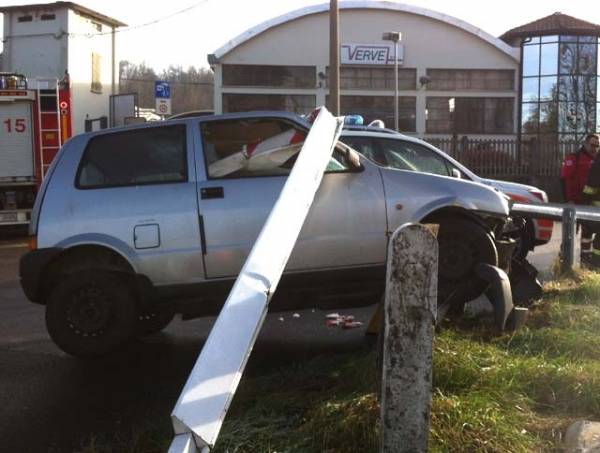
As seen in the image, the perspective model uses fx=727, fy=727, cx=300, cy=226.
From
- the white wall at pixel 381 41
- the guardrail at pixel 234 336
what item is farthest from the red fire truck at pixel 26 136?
the white wall at pixel 381 41

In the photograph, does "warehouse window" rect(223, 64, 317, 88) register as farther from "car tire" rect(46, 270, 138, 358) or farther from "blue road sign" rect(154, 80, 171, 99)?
"car tire" rect(46, 270, 138, 358)

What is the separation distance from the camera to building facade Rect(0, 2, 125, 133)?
25609 mm

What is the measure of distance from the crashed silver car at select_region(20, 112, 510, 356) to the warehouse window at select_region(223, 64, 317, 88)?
26.7 meters

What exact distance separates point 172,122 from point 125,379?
2.14 m

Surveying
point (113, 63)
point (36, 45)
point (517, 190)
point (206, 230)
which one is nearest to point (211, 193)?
point (206, 230)

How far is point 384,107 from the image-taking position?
32.7 meters

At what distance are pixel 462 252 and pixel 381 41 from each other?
92.1 feet

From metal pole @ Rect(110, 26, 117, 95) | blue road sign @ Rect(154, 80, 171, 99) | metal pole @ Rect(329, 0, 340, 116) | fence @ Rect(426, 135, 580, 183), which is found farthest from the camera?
metal pole @ Rect(110, 26, 117, 95)

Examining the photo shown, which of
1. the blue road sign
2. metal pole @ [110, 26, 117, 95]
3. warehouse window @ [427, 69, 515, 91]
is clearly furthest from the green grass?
warehouse window @ [427, 69, 515, 91]

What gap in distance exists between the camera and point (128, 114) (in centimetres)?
2250

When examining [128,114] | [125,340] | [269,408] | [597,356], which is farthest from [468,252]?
[128,114]

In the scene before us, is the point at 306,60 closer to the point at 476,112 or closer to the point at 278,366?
the point at 476,112

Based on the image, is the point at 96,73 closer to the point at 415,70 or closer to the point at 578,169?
the point at 415,70

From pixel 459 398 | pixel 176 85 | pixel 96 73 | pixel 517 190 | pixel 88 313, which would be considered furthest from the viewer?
pixel 176 85
